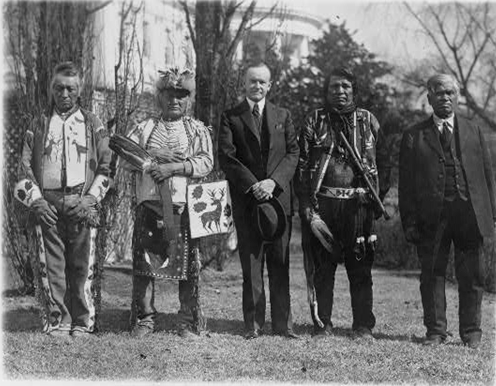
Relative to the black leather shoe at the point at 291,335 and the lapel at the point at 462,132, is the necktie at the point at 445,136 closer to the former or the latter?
the lapel at the point at 462,132

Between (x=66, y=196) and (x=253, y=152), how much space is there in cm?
151

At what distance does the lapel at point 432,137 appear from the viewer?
5863 millimetres

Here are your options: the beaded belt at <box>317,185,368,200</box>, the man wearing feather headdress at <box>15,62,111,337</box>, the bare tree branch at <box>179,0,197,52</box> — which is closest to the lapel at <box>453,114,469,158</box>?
the beaded belt at <box>317,185,368,200</box>

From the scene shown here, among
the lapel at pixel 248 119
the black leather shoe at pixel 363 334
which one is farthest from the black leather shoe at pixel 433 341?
the lapel at pixel 248 119

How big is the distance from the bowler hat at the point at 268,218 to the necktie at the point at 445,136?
4.58 feet

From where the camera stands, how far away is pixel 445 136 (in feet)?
19.4

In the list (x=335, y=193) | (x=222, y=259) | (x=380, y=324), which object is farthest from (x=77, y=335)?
(x=222, y=259)

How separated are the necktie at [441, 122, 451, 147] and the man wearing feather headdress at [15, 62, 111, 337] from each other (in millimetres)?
2672

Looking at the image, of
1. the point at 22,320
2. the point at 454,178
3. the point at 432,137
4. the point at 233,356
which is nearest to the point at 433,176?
the point at 454,178

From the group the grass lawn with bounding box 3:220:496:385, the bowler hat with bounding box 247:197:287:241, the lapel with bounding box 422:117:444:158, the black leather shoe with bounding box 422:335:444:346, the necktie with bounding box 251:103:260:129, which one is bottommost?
the grass lawn with bounding box 3:220:496:385

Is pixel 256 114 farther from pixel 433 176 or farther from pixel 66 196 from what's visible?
pixel 66 196

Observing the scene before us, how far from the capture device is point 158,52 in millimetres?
11055

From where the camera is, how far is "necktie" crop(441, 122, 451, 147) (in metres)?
5.89

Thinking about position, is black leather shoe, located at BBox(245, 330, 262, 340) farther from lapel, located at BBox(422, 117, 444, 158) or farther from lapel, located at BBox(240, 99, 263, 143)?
lapel, located at BBox(422, 117, 444, 158)
